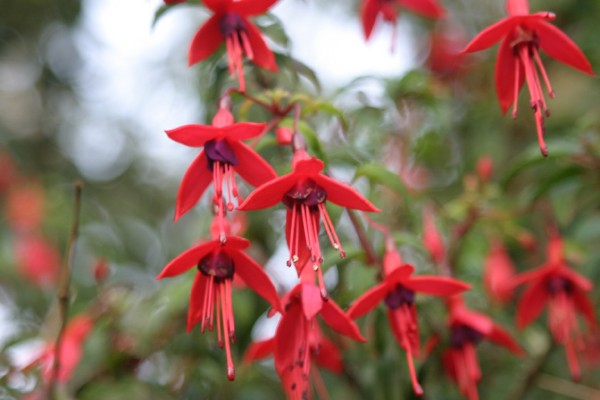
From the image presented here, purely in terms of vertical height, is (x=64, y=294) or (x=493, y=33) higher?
(x=493, y=33)

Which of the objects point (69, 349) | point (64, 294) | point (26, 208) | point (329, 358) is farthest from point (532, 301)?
point (26, 208)

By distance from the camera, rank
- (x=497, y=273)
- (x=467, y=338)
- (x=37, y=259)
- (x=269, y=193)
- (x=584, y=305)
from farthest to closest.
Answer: (x=37, y=259), (x=497, y=273), (x=584, y=305), (x=467, y=338), (x=269, y=193)

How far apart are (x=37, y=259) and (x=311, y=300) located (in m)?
1.88

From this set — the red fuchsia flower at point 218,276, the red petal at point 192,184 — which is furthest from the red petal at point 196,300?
the red petal at point 192,184

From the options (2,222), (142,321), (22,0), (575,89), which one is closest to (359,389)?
(142,321)

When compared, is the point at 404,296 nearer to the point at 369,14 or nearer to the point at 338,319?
the point at 338,319

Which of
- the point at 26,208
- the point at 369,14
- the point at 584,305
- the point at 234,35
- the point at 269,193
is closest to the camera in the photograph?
the point at 269,193

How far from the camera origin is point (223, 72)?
1364mm

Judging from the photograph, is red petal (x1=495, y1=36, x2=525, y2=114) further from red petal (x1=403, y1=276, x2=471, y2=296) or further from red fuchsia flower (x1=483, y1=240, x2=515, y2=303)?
red fuchsia flower (x1=483, y1=240, x2=515, y2=303)

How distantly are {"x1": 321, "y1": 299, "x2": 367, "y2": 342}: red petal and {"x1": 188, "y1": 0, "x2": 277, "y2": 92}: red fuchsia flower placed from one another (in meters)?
0.36

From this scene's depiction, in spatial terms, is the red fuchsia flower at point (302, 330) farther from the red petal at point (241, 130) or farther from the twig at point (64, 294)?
the twig at point (64, 294)

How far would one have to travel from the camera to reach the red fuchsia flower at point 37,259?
2484 millimetres

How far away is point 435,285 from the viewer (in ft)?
3.45

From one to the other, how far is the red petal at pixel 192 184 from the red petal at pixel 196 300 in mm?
102
